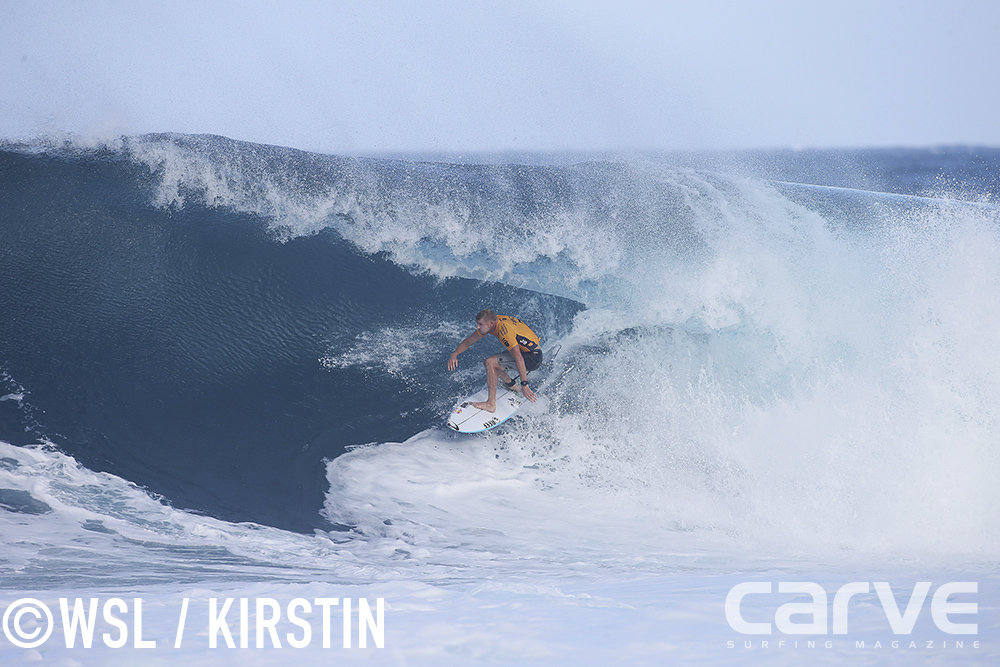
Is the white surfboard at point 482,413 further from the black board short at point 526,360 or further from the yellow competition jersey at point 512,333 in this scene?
the yellow competition jersey at point 512,333

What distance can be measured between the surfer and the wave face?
0.48 meters

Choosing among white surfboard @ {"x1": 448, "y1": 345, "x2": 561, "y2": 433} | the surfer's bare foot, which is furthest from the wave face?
the surfer's bare foot

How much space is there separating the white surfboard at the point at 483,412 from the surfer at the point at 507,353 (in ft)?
0.21

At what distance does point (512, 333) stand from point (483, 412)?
0.99m

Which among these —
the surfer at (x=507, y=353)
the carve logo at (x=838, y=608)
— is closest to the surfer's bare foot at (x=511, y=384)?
the surfer at (x=507, y=353)

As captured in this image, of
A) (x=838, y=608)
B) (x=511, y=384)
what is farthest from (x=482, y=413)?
(x=838, y=608)

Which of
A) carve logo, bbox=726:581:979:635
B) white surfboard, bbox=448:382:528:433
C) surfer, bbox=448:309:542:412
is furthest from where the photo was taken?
white surfboard, bbox=448:382:528:433

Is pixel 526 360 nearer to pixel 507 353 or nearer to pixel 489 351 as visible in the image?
pixel 507 353

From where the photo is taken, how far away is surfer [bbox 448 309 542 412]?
6.12m

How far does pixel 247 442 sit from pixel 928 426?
727 centimetres

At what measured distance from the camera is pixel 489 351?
7.57m

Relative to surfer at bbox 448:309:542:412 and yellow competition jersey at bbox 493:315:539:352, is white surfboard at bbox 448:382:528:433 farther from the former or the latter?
yellow competition jersey at bbox 493:315:539:352

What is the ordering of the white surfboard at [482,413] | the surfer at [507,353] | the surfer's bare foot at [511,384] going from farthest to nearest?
the surfer's bare foot at [511,384] → the white surfboard at [482,413] → the surfer at [507,353]

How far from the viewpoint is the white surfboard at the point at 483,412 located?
256 inches
